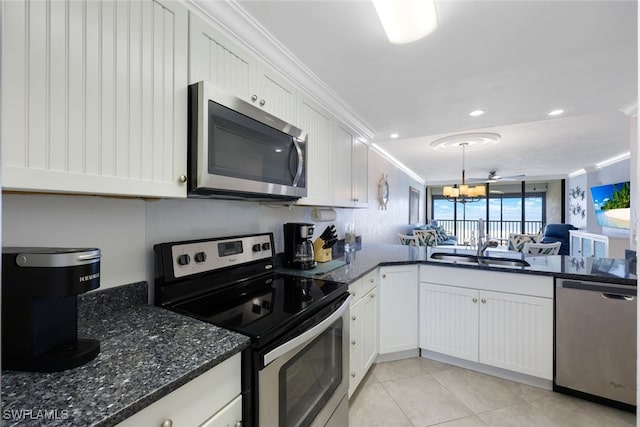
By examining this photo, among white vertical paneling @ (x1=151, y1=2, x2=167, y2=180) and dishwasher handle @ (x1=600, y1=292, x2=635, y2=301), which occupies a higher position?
white vertical paneling @ (x1=151, y1=2, x2=167, y2=180)

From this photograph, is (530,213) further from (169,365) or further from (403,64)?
(169,365)

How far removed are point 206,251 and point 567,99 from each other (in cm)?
291

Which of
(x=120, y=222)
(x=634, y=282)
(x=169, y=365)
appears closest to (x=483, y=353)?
(x=634, y=282)

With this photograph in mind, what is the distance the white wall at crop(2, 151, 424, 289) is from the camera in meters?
0.94

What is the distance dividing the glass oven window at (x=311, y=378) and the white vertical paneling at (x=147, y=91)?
0.91 metres

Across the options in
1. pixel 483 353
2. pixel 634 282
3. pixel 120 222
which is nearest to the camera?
pixel 120 222

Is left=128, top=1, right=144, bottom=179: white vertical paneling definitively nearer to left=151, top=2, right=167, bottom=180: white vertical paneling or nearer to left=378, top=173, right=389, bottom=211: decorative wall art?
left=151, top=2, right=167, bottom=180: white vertical paneling

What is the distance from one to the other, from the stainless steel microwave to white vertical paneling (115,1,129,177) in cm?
23

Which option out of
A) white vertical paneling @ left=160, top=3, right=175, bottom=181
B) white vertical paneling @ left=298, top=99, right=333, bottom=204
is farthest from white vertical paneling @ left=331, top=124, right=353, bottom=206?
white vertical paneling @ left=160, top=3, right=175, bottom=181

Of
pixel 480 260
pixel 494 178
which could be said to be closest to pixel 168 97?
pixel 480 260

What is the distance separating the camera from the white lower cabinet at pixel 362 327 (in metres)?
1.84

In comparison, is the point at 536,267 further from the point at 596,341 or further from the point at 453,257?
the point at 453,257

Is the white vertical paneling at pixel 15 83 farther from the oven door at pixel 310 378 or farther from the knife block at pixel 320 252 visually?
the knife block at pixel 320 252

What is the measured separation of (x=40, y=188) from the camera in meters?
0.74
